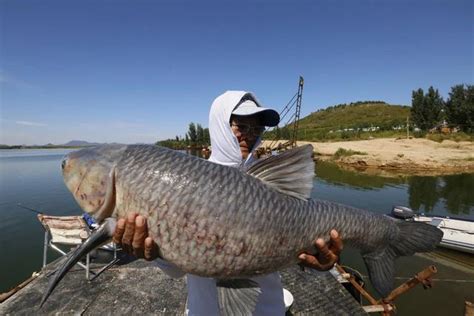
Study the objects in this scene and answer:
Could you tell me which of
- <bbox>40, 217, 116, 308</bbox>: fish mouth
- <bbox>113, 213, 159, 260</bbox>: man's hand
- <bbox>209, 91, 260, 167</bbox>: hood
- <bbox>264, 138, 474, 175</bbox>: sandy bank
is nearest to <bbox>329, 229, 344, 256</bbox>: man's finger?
<bbox>209, 91, 260, 167</bbox>: hood

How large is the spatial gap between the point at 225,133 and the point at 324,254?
1.28 meters

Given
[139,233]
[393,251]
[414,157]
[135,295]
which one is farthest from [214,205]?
[414,157]

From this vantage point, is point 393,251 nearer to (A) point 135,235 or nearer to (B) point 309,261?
(B) point 309,261

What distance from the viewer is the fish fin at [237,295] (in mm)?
2062

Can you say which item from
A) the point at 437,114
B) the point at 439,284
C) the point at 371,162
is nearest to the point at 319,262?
the point at 439,284

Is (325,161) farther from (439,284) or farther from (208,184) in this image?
(208,184)

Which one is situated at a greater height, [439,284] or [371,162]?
[371,162]

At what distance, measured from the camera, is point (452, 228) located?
11.3 m

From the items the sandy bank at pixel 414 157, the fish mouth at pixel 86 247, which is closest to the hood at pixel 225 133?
the fish mouth at pixel 86 247

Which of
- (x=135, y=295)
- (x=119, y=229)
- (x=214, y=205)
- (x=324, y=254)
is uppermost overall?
(x=214, y=205)

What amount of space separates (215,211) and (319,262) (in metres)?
1.01

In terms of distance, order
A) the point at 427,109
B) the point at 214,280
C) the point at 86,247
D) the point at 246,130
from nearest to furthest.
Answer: the point at 86,247, the point at 214,280, the point at 246,130, the point at 427,109

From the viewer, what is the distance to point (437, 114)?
56719mm

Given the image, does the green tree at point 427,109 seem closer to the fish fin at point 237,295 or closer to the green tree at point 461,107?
the green tree at point 461,107
